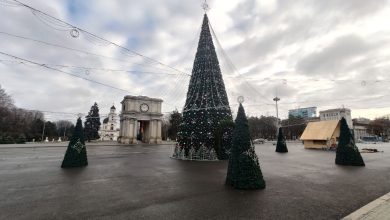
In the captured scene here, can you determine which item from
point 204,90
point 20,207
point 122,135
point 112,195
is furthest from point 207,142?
point 122,135

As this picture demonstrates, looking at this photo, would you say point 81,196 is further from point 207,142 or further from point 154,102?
point 154,102

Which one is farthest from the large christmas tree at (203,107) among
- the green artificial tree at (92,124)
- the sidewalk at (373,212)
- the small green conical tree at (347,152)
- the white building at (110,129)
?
the white building at (110,129)

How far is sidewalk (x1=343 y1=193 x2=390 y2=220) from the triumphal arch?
5732cm

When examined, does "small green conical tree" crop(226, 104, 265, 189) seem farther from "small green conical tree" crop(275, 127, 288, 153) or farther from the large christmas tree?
"small green conical tree" crop(275, 127, 288, 153)

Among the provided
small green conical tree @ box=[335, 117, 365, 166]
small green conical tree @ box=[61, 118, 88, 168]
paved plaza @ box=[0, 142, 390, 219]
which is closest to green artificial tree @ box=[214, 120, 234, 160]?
paved plaza @ box=[0, 142, 390, 219]

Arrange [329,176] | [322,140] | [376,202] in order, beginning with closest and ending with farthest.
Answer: [376,202]
[329,176]
[322,140]

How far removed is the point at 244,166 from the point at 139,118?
2195 inches

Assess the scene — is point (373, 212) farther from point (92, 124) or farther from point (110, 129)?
point (110, 129)

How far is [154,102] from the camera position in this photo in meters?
65.8

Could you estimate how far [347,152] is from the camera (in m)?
16.3

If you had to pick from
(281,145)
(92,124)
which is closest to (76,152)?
(281,145)

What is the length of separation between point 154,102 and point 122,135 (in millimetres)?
13058

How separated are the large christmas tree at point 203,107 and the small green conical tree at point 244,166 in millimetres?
9586

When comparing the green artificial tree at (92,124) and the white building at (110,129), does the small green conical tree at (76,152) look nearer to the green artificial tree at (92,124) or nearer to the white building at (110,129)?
the green artificial tree at (92,124)
